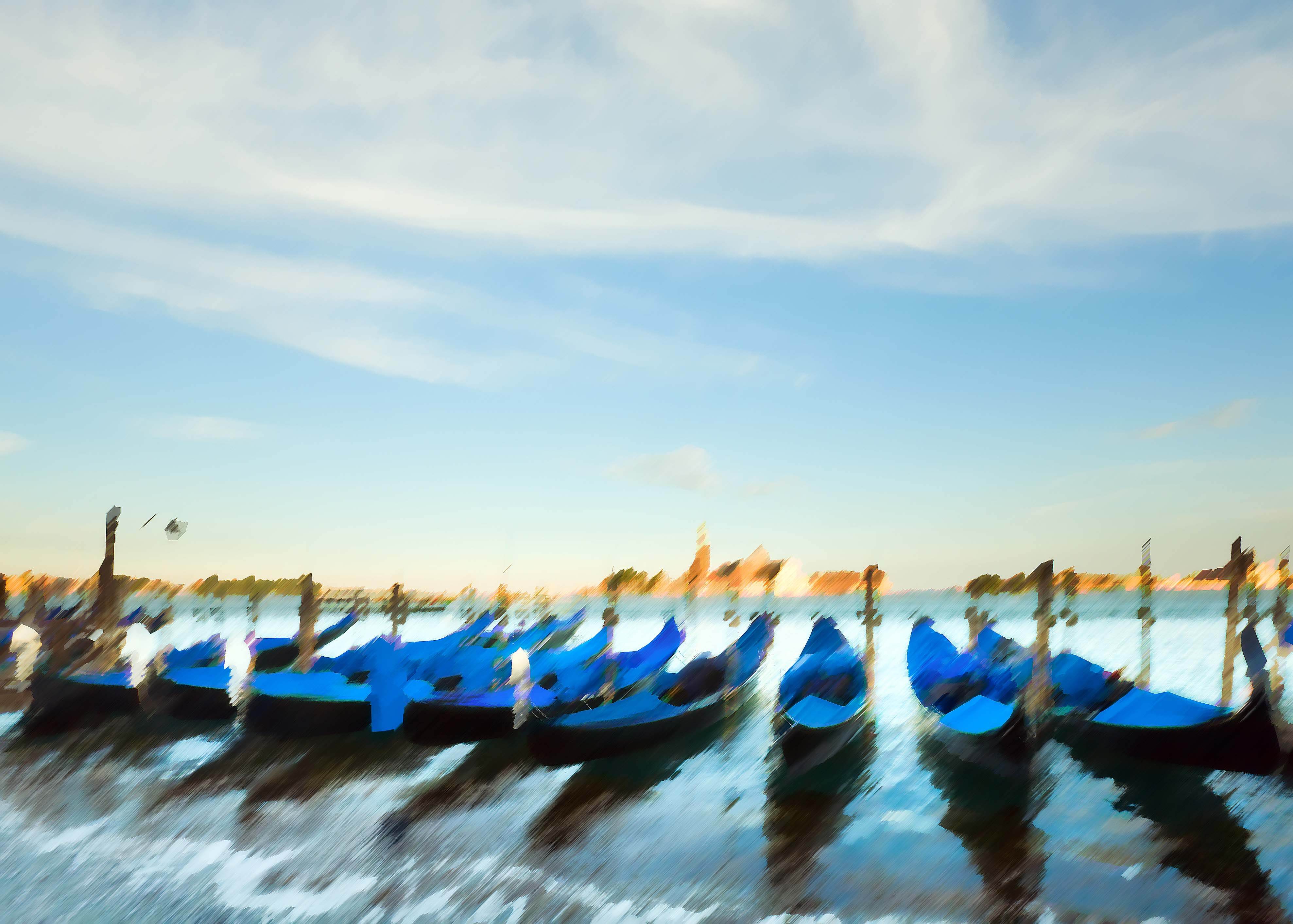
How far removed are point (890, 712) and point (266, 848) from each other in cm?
902

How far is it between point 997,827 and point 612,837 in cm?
300

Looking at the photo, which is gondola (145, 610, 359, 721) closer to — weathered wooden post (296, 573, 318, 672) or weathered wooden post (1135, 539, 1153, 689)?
weathered wooden post (296, 573, 318, 672)

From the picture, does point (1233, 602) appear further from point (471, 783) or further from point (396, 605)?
point (396, 605)

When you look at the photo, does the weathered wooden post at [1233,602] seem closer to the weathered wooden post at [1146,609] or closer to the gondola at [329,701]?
the weathered wooden post at [1146,609]

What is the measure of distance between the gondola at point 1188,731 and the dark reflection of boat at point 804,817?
226 cm

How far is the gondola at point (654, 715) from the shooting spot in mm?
8047

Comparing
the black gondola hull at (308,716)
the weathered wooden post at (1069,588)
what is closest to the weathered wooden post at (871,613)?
the weathered wooden post at (1069,588)

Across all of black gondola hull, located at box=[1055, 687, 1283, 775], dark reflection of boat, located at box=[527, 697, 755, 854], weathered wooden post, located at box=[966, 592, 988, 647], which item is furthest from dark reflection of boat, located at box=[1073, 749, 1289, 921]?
dark reflection of boat, located at box=[527, 697, 755, 854]

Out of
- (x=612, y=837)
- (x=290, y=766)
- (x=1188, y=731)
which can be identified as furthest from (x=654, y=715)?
(x=1188, y=731)

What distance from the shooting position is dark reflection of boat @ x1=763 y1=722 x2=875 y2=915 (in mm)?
5375

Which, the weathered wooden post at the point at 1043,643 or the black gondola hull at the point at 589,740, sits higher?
the weathered wooden post at the point at 1043,643

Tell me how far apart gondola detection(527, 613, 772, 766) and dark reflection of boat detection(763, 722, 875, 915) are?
1.00m

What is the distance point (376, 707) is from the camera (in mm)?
9258

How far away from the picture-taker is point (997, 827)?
21.6 feet
